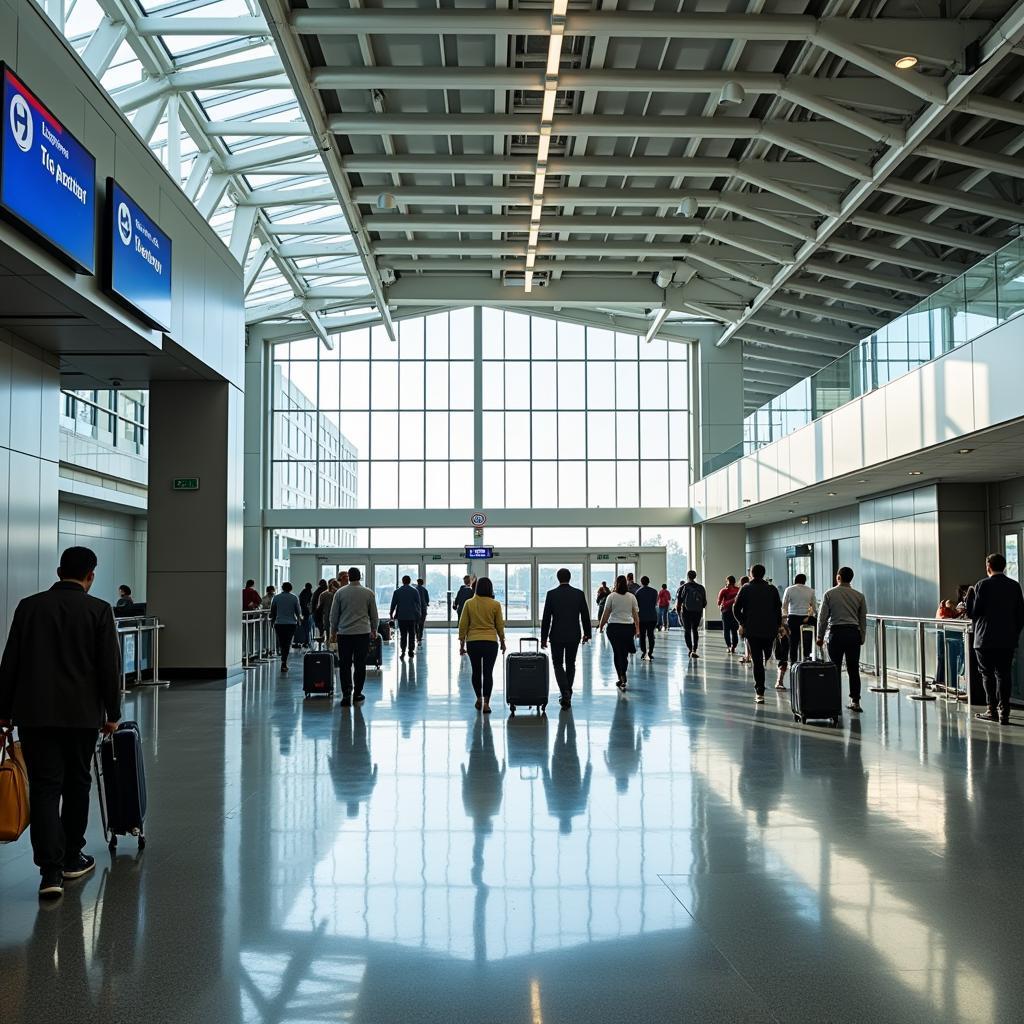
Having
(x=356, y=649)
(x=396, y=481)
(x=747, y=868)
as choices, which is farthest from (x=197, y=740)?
(x=396, y=481)

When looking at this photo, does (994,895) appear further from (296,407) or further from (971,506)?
(296,407)

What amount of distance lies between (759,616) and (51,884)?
1008 cm

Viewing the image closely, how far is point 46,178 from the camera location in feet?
29.3

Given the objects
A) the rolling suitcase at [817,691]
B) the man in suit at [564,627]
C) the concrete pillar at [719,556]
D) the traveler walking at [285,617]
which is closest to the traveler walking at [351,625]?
the man in suit at [564,627]

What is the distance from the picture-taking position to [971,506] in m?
18.1

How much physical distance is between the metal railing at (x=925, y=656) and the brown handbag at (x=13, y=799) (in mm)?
11060

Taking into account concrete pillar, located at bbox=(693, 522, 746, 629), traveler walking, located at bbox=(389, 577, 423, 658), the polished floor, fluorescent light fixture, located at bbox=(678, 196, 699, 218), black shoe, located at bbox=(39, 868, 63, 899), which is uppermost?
fluorescent light fixture, located at bbox=(678, 196, 699, 218)

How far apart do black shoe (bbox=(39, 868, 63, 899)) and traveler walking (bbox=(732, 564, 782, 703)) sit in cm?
983

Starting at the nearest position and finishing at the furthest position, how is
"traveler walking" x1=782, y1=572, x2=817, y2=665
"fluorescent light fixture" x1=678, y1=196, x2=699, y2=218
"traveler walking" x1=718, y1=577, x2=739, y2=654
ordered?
"traveler walking" x1=782, y1=572, x2=817, y2=665, "fluorescent light fixture" x1=678, y1=196, x2=699, y2=218, "traveler walking" x1=718, y1=577, x2=739, y2=654

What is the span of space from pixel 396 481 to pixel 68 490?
15813 mm

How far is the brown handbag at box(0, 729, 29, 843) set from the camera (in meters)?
4.84

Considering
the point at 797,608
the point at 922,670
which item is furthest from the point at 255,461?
the point at 922,670

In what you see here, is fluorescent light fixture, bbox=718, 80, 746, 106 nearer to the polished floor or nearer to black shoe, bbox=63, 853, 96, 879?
the polished floor

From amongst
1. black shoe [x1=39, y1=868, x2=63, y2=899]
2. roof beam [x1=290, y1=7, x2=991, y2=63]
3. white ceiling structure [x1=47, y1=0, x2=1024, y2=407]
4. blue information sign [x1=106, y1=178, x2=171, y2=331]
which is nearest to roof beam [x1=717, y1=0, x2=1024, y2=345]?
white ceiling structure [x1=47, y1=0, x2=1024, y2=407]
